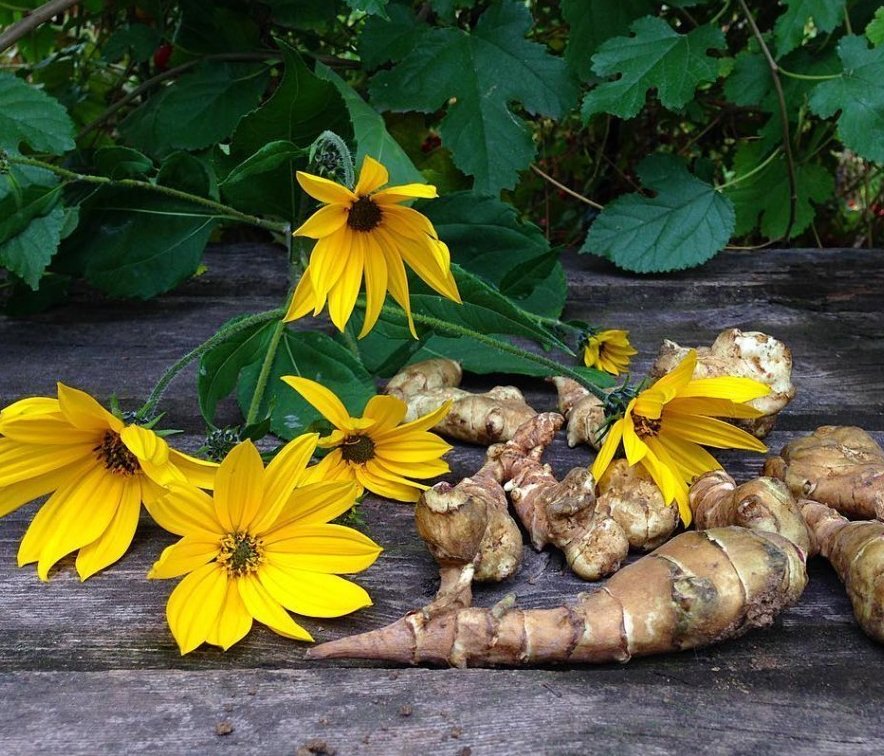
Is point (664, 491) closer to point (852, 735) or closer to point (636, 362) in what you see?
point (852, 735)

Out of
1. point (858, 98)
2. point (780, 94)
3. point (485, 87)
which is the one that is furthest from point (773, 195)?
point (485, 87)

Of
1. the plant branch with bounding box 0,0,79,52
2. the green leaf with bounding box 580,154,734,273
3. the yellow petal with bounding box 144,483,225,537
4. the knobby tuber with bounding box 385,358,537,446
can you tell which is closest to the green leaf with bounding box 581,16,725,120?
the green leaf with bounding box 580,154,734,273

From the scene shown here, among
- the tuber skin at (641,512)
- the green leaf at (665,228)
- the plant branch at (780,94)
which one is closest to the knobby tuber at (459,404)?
the tuber skin at (641,512)

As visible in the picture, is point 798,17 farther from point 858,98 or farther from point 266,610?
point 266,610

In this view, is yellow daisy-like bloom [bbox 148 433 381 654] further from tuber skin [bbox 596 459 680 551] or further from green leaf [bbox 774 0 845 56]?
green leaf [bbox 774 0 845 56]

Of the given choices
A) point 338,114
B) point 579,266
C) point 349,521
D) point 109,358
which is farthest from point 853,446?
point 109,358

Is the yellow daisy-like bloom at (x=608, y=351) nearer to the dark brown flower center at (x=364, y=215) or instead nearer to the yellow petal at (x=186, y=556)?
the dark brown flower center at (x=364, y=215)
